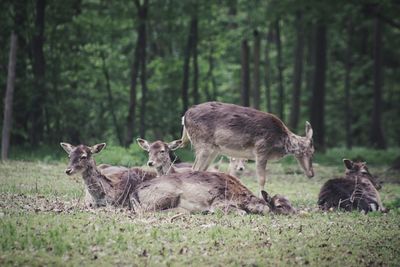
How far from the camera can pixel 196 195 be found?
11539 millimetres

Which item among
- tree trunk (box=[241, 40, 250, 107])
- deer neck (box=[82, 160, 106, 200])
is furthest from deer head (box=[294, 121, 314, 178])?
tree trunk (box=[241, 40, 250, 107])

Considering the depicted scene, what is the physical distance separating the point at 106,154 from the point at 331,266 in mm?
11816

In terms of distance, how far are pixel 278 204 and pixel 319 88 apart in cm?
1839

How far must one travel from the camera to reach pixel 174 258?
28.1 ft

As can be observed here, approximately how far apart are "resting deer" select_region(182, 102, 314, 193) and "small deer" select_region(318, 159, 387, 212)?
1.76 meters

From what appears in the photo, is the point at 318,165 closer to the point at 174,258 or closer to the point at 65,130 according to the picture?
the point at 65,130

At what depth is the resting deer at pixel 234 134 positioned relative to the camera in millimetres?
14805

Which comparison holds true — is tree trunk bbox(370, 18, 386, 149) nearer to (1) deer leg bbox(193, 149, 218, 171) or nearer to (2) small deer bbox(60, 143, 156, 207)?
(1) deer leg bbox(193, 149, 218, 171)

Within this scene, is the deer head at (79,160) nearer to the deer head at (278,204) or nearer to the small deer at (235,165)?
the deer head at (278,204)

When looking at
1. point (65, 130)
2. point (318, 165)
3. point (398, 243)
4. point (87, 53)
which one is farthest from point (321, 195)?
point (87, 53)

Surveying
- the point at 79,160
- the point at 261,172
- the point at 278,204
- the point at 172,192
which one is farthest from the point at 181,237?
the point at 261,172

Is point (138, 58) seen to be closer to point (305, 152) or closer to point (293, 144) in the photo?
point (305, 152)

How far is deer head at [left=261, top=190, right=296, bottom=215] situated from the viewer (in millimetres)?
12055

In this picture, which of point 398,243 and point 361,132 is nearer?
point 398,243
